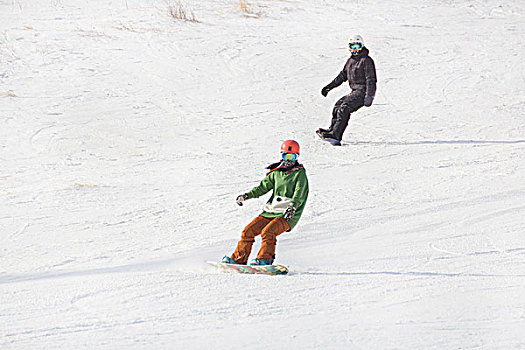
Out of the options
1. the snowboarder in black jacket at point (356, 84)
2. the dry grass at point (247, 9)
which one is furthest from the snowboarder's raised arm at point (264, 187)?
the dry grass at point (247, 9)

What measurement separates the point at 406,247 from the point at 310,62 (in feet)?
30.3

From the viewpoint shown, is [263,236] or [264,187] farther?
[264,187]

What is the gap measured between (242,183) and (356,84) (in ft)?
8.57

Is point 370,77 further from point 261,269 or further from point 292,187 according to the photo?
point 261,269

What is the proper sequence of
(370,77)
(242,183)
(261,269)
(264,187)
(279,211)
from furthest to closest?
(370,77) → (242,183) → (264,187) → (279,211) → (261,269)

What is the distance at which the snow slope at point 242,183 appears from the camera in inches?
164

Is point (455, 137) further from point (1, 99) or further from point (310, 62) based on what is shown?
point (1, 99)

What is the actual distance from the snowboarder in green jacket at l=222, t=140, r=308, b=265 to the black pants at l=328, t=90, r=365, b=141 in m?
4.13

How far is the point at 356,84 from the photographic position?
9070 millimetres

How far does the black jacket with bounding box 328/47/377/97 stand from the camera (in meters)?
8.82

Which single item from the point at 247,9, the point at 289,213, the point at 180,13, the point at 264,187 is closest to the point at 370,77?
the point at 264,187

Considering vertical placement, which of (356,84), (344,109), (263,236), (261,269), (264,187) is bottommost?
(261,269)

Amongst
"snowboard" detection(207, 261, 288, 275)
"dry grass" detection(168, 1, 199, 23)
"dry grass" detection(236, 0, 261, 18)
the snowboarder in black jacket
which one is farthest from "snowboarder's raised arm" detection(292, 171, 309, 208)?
"dry grass" detection(236, 0, 261, 18)

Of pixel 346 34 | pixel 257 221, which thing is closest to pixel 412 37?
pixel 346 34
